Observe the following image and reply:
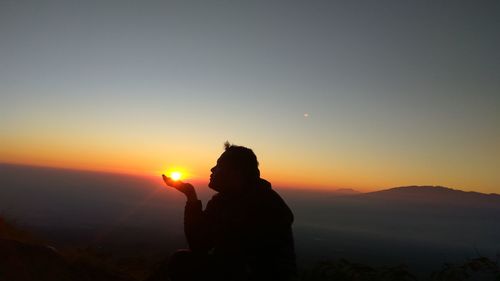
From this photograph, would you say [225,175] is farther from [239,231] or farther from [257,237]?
[257,237]

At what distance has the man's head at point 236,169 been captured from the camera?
3752 mm

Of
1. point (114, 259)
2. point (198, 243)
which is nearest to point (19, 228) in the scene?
point (114, 259)

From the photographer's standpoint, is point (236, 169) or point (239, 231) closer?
point (239, 231)

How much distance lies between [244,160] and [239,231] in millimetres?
639

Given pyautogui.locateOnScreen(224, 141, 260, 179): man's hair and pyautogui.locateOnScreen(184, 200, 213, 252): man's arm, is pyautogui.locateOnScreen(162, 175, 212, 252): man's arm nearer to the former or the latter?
pyautogui.locateOnScreen(184, 200, 213, 252): man's arm

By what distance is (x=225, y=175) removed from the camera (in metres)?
3.79

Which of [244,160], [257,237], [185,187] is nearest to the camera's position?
[257,237]

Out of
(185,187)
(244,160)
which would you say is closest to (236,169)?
(244,160)

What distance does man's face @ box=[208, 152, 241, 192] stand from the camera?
3.76 m

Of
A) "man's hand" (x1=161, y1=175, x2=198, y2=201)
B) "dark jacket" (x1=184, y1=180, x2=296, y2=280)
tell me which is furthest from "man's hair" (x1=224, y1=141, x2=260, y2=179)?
"man's hand" (x1=161, y1=175, x2=198, y2=201)

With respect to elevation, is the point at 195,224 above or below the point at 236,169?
below

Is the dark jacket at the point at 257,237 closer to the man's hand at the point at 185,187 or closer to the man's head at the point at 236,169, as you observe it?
the man's head at the point at 236,169

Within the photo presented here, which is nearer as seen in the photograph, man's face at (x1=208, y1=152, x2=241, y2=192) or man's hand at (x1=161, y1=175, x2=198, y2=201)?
man's face at (x1=208, y1=152, x2=241, y2=192)

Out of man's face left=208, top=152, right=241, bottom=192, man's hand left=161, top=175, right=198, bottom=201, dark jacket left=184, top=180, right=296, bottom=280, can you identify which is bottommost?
dark jacket left=184, top=180, right=296, bottom=280
